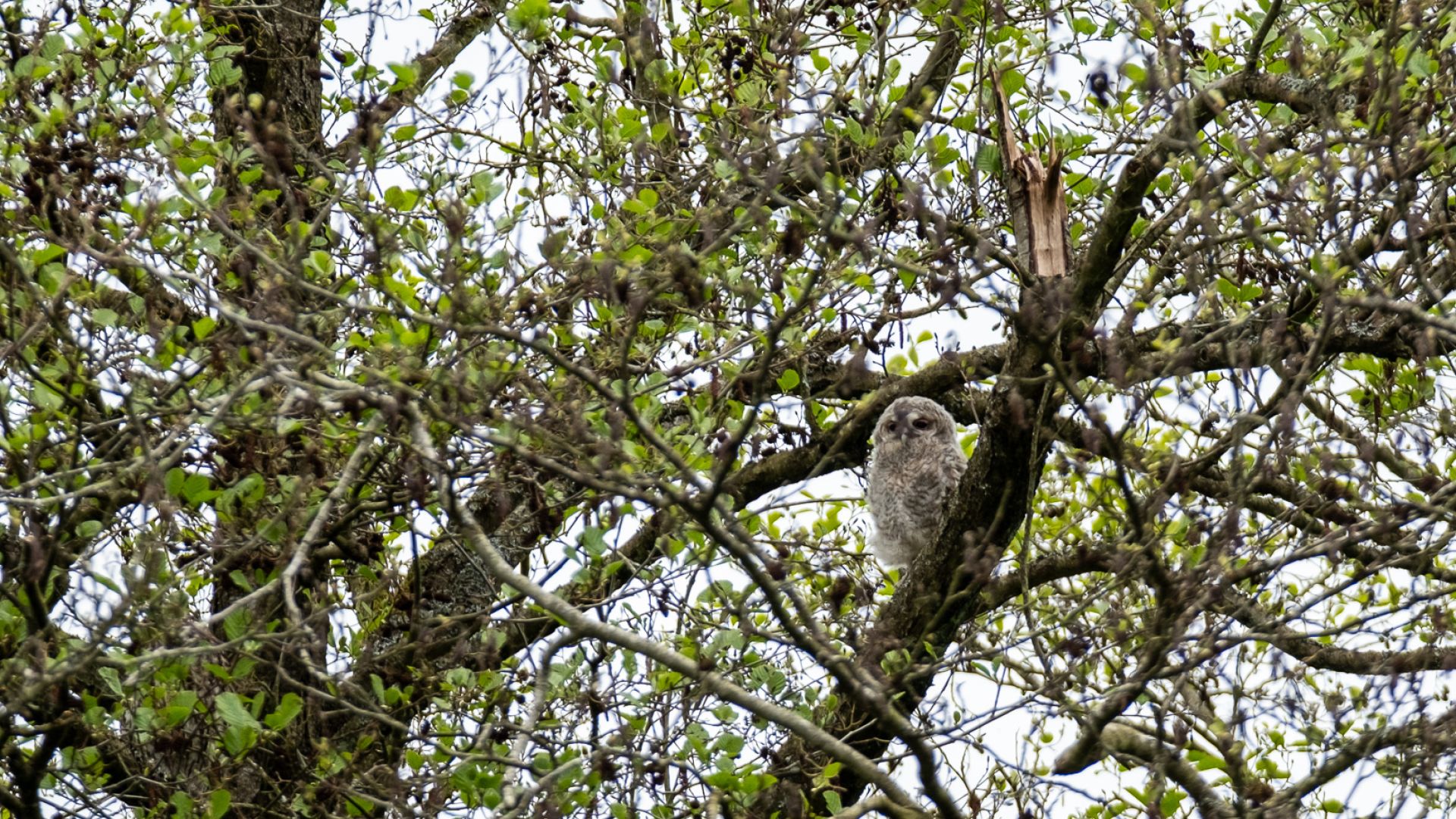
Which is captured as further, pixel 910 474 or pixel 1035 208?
pixel 910 474

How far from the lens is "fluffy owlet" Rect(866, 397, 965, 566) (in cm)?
743

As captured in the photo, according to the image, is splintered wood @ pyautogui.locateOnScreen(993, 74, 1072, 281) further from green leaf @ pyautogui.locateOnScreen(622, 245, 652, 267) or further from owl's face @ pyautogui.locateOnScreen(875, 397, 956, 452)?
owl's face @ pyautogui.locateOnScreen(875, 397, 956, 452)

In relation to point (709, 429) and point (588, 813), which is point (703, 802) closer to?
point (588, 813)

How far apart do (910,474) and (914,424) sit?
1.18ft

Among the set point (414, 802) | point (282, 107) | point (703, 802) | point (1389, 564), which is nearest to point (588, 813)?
point (703, 802)

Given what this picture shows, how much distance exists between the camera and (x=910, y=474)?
24.9ft

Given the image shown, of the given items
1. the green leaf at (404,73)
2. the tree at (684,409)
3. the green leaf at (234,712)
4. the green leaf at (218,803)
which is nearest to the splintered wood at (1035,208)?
the tree at (684,409)

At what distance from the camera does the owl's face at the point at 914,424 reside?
7.73 metres

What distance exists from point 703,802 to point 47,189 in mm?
2629

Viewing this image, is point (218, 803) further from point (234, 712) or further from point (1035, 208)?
point (1035, 208)

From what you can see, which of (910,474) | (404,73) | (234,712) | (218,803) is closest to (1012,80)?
(404,73)

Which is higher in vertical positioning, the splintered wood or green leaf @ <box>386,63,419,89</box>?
the splintered wood

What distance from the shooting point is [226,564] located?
4.50 metres

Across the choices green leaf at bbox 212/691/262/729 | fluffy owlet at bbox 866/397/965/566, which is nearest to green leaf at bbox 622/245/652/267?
green leaf at bbox 212/691/262/729
